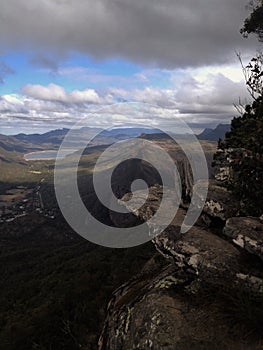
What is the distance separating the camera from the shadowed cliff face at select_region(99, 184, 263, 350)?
7.23m

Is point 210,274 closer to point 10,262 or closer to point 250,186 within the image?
point 250,186

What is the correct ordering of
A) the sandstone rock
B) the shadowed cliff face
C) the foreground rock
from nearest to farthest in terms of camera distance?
the shadowed cliff face → the foreground rock → the sandstone rock

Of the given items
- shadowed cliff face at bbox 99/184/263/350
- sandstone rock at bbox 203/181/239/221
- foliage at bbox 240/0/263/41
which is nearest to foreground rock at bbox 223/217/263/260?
shadowed cliff face at bbox 99/184/263/350

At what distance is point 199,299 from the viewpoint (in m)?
8.34

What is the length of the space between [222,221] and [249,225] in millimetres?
2405

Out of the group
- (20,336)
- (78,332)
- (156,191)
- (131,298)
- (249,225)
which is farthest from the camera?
(20,336)

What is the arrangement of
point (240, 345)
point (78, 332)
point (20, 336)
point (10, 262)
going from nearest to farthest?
point (240, 345) → point (78, 332) → point (20, 336) → point (10, 262)

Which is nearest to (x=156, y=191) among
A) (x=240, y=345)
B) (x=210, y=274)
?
(x=210, y=274)

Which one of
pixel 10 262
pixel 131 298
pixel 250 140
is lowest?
pixel 10 262

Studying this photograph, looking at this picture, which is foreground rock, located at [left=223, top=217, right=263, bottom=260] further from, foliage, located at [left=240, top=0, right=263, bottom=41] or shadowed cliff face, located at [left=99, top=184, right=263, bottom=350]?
foliage, located at [left=240, top=0, right=263, bottom=41]

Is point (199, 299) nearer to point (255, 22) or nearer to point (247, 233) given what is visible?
point (247, 233)

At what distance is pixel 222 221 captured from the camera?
10953 mm

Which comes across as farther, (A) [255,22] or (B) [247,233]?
(A) [255,22]

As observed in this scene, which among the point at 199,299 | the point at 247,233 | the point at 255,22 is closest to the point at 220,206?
the point at 247,233
